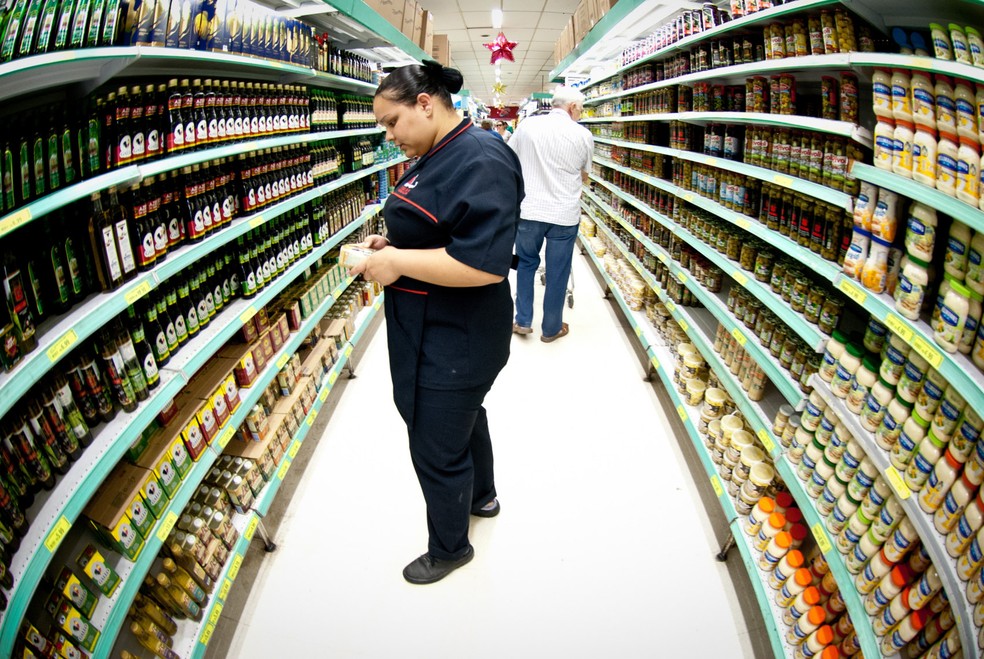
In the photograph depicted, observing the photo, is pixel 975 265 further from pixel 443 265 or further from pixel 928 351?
pixel 443 265

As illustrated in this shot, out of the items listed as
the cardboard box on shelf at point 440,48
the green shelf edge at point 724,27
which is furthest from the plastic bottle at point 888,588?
the cardboard box on shelf at point 440,48

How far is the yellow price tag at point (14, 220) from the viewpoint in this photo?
36.2 inches

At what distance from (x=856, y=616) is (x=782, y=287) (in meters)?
1.07

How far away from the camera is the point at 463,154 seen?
1.24m

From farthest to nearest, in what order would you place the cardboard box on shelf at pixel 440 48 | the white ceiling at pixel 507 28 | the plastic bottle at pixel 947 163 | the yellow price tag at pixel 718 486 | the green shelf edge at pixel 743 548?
1. the white ceiling at pixel 507 28
2. the cardboard box on shelf at pixel 440 48
3. the yellow price tag at pixel 718 486
4. the green shelf edge at pixel 743 548
5. the plastic bottle at pixel 947 163

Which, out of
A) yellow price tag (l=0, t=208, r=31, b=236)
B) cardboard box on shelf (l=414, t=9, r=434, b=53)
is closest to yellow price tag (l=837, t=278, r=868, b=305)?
yellow price tag (l=0, t=208, r=31, b=236)

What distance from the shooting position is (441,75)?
1359 millimetres

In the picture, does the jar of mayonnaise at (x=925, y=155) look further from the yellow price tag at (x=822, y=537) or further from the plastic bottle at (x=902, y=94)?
the yellow price tag at (x=822, y=537)

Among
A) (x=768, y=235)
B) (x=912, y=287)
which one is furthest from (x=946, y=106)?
(x=768, y=235)

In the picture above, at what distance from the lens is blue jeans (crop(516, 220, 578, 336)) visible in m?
3.53

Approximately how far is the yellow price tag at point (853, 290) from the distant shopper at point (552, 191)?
223 centimetres

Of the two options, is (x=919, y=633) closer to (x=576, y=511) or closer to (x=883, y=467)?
(x=883, y=467)

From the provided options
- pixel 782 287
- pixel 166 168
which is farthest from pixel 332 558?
pixel 782 287

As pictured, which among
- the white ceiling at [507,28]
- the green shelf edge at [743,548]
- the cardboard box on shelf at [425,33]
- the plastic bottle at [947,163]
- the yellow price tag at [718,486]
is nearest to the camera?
the plastic bottle at [947,163]
